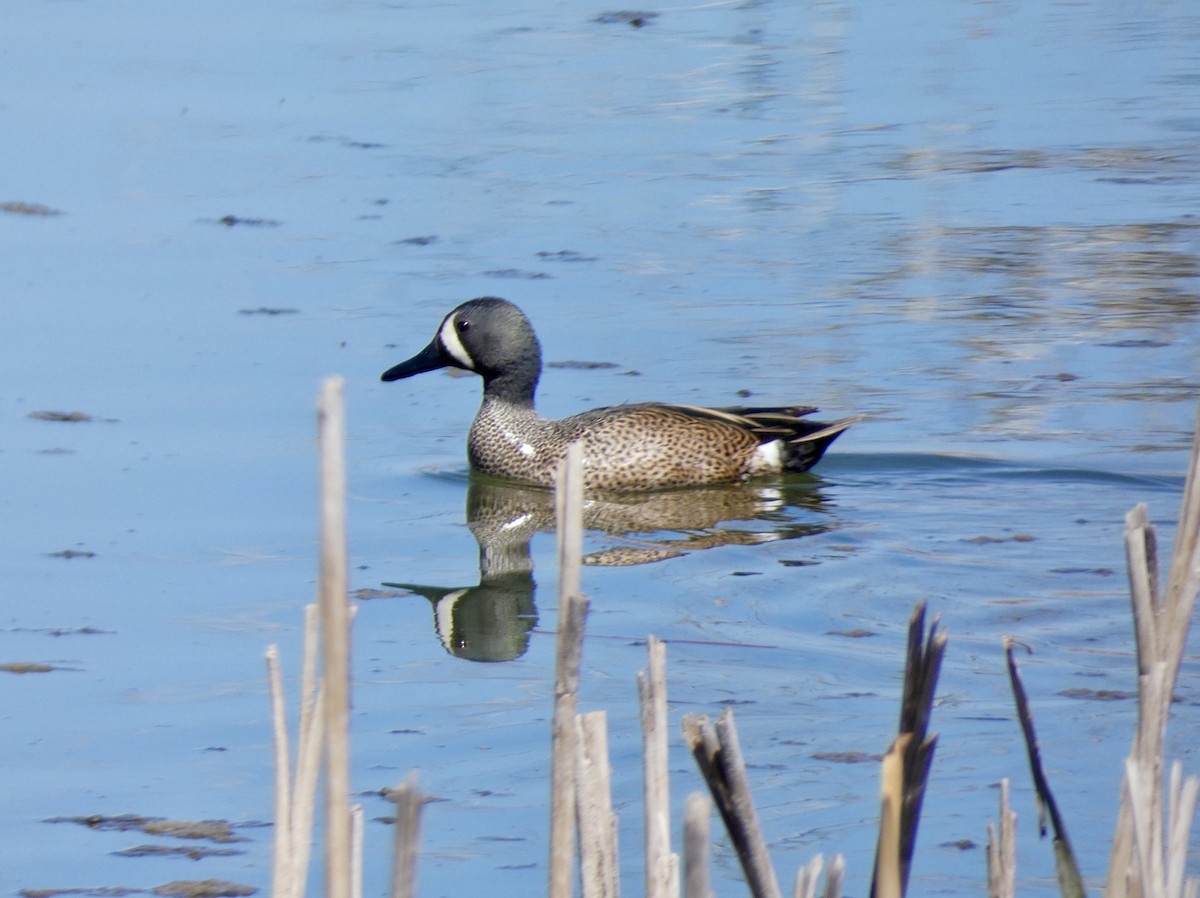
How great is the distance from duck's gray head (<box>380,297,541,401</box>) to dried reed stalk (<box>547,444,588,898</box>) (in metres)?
6.29

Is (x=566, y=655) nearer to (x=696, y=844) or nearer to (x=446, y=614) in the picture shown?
(x=696, y=844)

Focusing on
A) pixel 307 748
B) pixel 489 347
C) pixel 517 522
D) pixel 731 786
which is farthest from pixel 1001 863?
pixel 489 347

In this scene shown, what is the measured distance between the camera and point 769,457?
8383 millimetres

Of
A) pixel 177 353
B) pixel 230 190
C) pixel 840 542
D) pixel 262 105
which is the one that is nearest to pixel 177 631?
pixel 840 542

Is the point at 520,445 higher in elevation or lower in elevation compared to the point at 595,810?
higher

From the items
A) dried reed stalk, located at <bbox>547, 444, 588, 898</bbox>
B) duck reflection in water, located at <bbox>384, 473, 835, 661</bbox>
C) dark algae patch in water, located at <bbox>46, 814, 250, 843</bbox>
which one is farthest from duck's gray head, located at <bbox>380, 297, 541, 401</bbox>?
dried reed stalk, located at <bbox>547, 444, 588, 898</bbox>

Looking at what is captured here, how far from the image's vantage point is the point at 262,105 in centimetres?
1341

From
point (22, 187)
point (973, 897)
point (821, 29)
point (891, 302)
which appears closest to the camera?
point (973, 897)

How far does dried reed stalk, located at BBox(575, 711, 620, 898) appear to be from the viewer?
236 centimetres

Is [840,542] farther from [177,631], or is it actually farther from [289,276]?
[289,276]

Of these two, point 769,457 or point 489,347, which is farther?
point 489,347

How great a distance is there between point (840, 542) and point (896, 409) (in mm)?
1446

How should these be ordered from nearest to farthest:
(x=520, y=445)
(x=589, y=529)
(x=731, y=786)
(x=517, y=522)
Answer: (x=731, y=786) < (x=589, y=529) < (x=517, y=522) < (x=520, y=445)

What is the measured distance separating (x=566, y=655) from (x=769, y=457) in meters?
6.13
